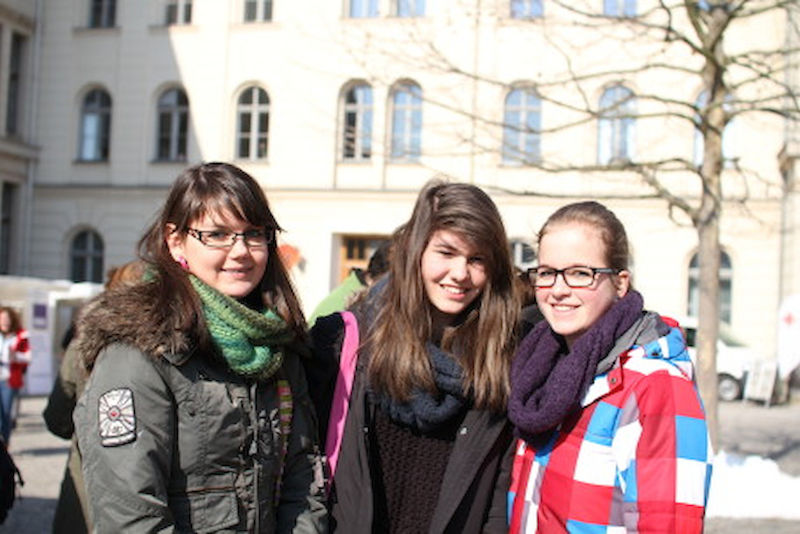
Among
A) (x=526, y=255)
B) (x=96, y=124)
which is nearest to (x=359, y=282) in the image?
(x=526, y=255)

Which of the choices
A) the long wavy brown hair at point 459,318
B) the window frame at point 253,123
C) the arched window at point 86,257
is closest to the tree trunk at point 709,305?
the long wavy brown hair at point 459,318

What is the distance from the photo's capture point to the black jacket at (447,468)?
271 cm

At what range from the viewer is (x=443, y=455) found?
280 centimetres

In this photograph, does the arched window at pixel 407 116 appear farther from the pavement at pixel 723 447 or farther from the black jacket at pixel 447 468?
the black jacket at pixel 447 468

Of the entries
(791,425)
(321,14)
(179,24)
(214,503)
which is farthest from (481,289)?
(179,24)

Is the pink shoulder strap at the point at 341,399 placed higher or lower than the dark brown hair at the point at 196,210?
lower

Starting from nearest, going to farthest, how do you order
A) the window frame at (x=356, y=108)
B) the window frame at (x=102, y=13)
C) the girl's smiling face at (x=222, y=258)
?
the girl's smiling face at (x=222, y=258) → the window frame at (x=356, y=108) → the window frame at (x=102, y=13)

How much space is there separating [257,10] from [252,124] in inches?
122

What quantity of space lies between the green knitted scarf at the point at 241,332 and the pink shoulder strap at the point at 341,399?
0.34 m

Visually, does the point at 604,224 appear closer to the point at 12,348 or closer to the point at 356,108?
the point at 12,348

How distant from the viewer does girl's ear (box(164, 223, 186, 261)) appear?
2605 millimetres

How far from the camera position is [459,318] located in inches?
117

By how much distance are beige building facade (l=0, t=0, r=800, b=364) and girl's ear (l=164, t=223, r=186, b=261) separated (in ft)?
52.3

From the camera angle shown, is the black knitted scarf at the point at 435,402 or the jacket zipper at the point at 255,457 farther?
the black knitted scarf at the point at 435,402
